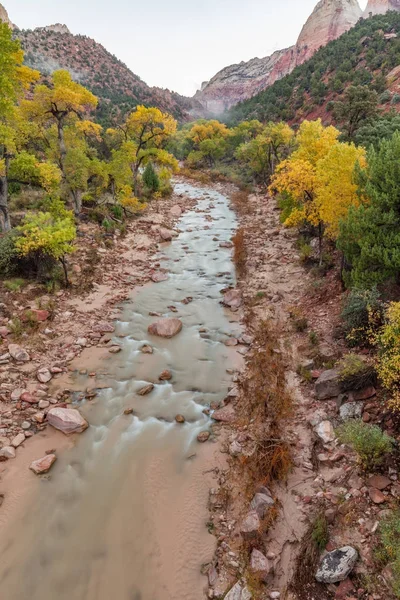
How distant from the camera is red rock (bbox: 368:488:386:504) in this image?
662 centimetres

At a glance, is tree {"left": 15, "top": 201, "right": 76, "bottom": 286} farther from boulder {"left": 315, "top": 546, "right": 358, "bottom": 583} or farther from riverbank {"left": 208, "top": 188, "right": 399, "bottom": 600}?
boulder {"left": 315, "top": 546, "right": 358, "bottom": 583}

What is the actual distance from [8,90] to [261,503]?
1755cm

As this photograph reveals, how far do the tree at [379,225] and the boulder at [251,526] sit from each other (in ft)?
26.6

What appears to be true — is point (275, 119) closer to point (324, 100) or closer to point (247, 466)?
point (324, 100)

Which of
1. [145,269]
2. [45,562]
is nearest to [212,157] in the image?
[145,269]

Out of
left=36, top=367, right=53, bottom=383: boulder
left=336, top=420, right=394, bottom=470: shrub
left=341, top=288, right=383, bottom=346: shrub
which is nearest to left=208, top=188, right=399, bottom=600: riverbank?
left=336, top=420, right=394, bottom=470: shrub

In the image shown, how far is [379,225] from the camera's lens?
11414mm

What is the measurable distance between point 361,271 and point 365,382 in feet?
14.6

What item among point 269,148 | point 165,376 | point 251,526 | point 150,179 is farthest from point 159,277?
point 269,148

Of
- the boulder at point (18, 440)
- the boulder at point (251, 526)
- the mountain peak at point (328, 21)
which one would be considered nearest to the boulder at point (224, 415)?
the boulder at point (251, 526)

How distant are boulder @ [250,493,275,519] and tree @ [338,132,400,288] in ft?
25.0

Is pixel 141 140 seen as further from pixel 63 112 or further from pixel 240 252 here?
pixel 240 252

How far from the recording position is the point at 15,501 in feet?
26.0

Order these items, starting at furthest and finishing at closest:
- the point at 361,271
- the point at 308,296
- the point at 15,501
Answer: the point at 308,296
the point at 361,271
the point at 15,501
